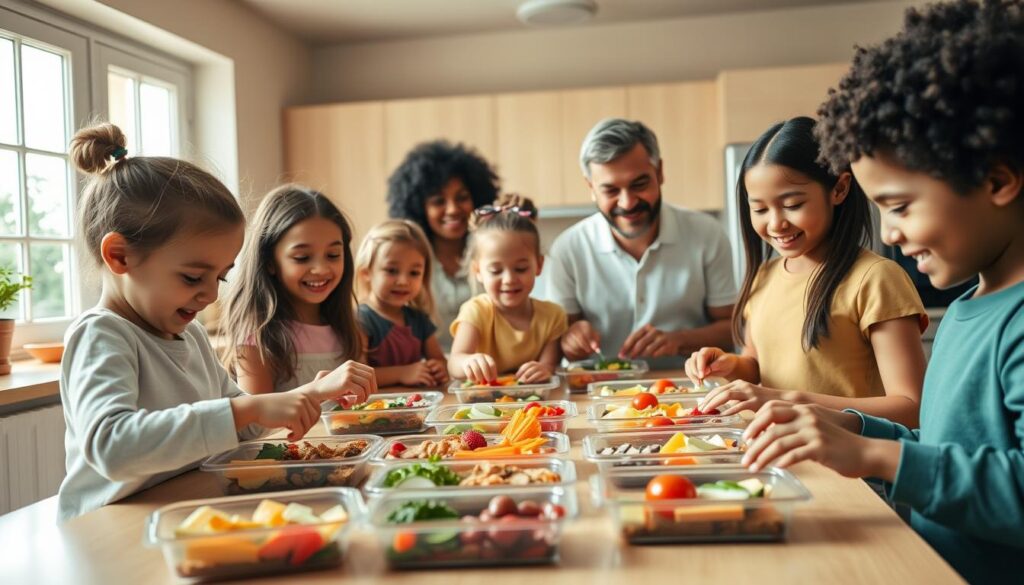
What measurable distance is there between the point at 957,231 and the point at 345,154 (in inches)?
180

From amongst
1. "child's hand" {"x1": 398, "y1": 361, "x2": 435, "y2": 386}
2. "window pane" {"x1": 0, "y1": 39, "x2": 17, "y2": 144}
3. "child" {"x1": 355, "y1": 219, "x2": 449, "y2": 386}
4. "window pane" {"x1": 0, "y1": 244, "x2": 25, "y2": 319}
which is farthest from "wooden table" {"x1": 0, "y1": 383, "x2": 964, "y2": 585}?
"window pane" {"x1": 0, "y1": 39, "x2": 17, "y2": 144}

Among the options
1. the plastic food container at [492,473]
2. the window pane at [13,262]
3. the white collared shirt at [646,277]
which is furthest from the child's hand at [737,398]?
the window pane at [13,262]

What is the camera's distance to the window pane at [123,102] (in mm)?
3859

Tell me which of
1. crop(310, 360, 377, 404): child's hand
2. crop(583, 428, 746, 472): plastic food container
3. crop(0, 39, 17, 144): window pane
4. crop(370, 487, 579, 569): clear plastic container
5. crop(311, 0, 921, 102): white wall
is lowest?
crop(370, 487, 579, 569): clear plastic container

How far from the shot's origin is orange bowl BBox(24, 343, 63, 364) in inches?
119

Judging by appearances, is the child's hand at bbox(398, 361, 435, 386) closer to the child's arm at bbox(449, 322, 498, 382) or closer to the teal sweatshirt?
the child's arm at bbox(449, 322, 498, 382)

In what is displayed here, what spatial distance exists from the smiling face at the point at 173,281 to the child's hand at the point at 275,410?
0.26 metres

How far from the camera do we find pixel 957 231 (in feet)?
3.21

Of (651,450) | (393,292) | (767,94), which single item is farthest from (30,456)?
(767,94)

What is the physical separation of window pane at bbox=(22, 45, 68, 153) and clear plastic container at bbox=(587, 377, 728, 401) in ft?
8.95

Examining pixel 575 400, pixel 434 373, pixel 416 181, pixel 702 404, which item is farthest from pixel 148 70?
pixel 702 404

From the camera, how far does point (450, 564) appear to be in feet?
2.89

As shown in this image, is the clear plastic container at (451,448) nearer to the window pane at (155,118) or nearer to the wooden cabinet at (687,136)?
the window pane at (155,118)

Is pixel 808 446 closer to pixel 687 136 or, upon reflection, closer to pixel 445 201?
pixel 445 201
